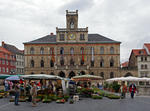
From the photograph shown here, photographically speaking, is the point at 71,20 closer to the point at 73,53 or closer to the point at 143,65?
the point at 73,53

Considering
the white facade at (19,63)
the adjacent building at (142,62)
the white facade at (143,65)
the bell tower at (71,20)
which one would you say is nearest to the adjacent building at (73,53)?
the bell tower at (71,20)

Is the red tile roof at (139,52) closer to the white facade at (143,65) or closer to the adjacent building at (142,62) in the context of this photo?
the adjacent building at (142,62)

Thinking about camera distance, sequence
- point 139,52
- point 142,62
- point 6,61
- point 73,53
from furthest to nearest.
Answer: point 6,61 → point 139,52 → point 142,62 → point 73,53

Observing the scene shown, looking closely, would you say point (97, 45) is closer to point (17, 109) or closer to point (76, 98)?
point (76, 98)

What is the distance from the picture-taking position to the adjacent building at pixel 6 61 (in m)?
80.2

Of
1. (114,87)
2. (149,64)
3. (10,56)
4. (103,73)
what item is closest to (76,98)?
(114,87)

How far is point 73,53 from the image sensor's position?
7025 cm

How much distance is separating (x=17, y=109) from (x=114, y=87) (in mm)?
26284

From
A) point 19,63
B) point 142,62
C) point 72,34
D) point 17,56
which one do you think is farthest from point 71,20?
point 19,63

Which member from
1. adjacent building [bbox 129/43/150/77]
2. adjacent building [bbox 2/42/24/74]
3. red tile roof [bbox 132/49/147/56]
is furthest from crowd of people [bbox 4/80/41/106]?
adjacent building [bbox 2/42/24/74]

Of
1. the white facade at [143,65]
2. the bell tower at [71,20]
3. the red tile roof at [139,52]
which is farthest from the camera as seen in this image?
the red tile roof at [139,52]

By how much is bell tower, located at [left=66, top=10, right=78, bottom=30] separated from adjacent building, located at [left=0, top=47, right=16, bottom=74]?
25096 mm

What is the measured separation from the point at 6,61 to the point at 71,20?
27.6m

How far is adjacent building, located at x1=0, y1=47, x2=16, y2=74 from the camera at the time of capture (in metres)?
80.2
